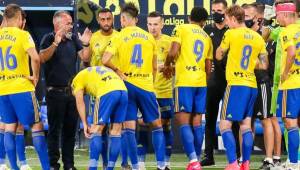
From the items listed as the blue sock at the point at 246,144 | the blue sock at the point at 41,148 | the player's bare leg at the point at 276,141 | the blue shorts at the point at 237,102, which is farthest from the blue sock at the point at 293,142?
the blue sock at the point at 41,148

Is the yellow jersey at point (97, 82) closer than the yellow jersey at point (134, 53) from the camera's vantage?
Yes

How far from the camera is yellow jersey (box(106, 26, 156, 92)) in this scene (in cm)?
1170

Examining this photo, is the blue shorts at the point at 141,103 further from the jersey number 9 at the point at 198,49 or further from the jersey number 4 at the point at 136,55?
the jersey number 9 at the point at 198,49

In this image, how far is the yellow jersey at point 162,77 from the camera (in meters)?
13.0

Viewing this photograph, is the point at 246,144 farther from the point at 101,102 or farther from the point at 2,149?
the point at 2,149

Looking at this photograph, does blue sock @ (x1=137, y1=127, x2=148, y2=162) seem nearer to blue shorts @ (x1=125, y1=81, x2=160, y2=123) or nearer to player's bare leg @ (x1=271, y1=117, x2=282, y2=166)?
blue shorts @ (x1=125, y1=81, x2=160, y2=123)

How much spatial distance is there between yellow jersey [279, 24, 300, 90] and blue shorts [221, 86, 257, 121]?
47 centimetres

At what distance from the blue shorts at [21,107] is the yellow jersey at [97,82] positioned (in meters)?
0.67

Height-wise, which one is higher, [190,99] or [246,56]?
[246,56]

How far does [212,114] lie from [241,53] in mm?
2140

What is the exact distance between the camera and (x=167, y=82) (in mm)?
13031

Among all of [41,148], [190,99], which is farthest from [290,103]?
[41,148]

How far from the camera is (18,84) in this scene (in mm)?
11266

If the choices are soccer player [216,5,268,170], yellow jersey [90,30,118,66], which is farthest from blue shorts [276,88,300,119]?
yellow jersey [90,30,118,66]
